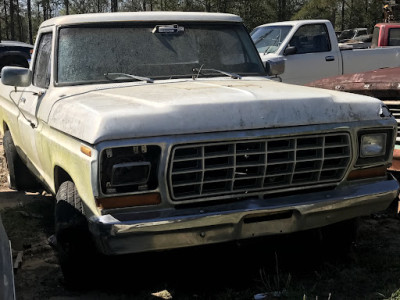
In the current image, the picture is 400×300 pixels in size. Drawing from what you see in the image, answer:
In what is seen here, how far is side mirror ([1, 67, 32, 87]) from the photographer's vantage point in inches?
180

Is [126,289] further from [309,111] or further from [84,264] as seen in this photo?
[309,111]

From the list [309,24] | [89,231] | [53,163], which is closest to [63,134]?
[53,163]

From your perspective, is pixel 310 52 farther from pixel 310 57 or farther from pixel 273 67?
pixel 273 67

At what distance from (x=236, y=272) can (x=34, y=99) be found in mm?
2202

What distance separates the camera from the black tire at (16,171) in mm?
6129

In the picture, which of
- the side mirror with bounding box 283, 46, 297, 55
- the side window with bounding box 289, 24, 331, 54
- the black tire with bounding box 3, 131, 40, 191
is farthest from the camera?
the side window with bounding box 289, 24, 331, 54

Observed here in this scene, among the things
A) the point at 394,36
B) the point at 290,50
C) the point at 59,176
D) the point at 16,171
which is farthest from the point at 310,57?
the point at 59,176

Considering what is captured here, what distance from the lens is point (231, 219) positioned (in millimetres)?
3205

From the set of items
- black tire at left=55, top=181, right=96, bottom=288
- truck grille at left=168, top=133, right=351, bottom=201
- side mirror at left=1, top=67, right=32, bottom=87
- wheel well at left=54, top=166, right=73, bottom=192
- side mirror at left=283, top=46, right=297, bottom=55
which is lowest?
black tire at left=55, top=181, right=96, bottom=288

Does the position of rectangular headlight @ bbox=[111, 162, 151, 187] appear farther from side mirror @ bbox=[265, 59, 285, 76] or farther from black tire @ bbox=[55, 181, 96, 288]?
side mirror @ bbox=[265, 59, 285, 76]

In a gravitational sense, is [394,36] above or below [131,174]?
above

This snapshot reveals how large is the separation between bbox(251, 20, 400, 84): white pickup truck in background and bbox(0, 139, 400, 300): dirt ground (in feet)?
18.4

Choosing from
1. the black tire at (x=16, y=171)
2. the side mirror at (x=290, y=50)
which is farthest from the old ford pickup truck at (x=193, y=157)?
the side mirror at (x=290, y=50)

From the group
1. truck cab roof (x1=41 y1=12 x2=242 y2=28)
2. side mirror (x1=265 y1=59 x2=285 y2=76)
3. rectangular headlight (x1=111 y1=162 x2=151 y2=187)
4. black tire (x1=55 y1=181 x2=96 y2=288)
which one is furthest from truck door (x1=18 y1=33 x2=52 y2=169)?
side mirror (x1=265 y1=59 x2=285 y2=76)
